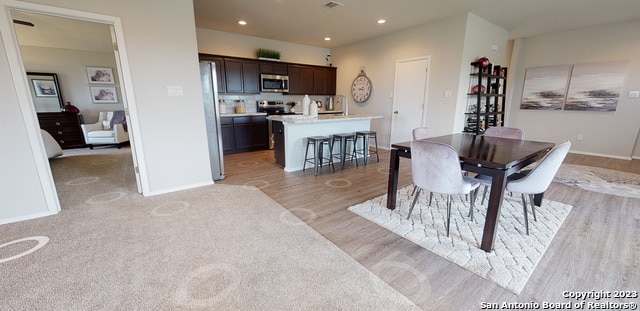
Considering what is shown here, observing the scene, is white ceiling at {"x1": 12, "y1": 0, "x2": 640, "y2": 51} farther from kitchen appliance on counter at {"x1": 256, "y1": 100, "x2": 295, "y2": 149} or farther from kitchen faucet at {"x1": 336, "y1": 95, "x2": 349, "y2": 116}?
kitchen appliance on counter at {"x1": 256, "y1": 100, "x2": 295, "y2": 149}

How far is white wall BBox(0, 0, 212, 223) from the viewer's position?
Answer: 2.31m

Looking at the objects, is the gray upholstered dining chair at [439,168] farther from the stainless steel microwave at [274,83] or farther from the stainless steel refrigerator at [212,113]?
the stainless steel microwave at [274,83]

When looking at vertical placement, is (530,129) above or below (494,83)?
below

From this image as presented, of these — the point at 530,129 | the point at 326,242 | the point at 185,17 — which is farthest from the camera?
the point at 530,129

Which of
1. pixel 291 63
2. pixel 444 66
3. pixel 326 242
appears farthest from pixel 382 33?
pixel 326 242

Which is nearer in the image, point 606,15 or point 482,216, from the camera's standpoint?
point 482,216

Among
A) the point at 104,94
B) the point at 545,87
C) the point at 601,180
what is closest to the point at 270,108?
the point at 104,94

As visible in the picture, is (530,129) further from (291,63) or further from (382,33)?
(291,63)

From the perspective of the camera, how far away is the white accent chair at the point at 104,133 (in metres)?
5.74

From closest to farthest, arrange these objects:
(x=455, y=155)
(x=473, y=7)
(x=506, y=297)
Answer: (x=506, y=297) → (x=455, y=155) → (x=473, y=7)

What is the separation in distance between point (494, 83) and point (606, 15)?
1884mm

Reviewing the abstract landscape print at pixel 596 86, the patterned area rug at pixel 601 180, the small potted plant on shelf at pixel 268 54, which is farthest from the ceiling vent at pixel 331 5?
the abstract landscape print at pixel 596 86

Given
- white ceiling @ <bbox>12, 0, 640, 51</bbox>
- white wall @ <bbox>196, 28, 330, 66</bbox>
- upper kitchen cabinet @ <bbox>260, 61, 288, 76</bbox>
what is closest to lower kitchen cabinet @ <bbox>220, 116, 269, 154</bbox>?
upper kitchen cabinet @ <bbox>260, 61, 288, 76</bbox>

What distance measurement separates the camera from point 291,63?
20.4ft
